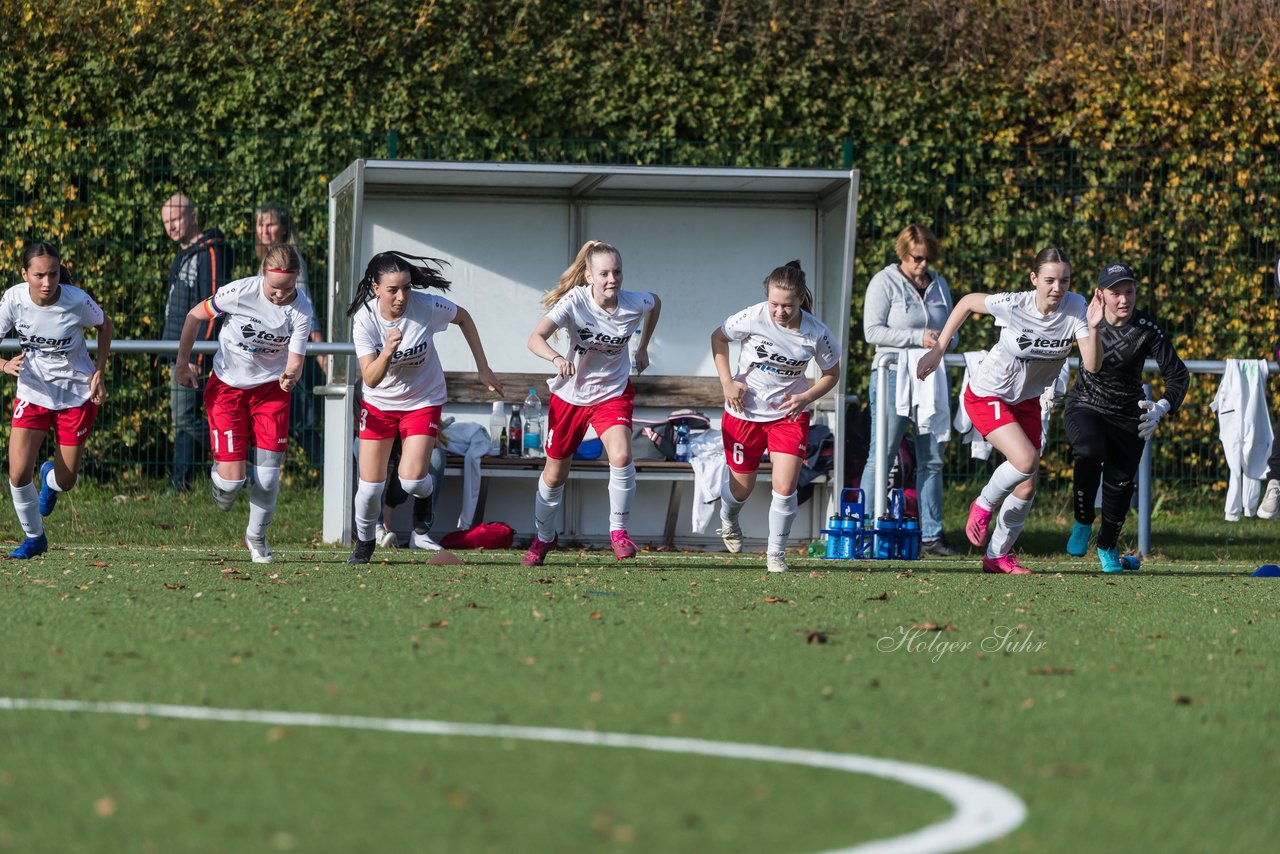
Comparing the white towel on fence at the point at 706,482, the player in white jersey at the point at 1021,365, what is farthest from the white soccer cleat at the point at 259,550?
the player in white jersey at the point at 1021,365

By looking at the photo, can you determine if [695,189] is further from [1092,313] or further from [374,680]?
[374,680]

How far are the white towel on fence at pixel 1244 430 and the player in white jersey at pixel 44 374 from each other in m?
6.72

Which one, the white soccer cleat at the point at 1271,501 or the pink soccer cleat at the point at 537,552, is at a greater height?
the white soccer cleat at the point at 1271,501

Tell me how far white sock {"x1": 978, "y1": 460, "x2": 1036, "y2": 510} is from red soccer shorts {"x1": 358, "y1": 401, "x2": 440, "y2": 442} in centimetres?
307

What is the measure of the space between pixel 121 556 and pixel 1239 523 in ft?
26.4

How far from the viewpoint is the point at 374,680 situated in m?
5.02

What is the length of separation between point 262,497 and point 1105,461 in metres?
4.69

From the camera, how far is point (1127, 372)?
9.73 metres

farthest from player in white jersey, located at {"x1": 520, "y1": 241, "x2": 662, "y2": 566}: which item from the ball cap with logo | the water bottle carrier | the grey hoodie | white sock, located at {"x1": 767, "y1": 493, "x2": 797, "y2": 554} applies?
the ball cap with logo

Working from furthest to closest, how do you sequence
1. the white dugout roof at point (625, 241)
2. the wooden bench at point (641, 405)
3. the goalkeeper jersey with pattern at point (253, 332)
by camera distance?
the white dugout roof at point (625, 241) → the wooden bench at point (641, 405) → the goalkeeper jersey with pattern at point (253, 332)

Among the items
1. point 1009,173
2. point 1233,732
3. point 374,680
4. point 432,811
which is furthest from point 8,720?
point 1009,173

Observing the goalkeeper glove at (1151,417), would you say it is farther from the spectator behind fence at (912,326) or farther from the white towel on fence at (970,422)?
the spectator behind fence at (912,326)

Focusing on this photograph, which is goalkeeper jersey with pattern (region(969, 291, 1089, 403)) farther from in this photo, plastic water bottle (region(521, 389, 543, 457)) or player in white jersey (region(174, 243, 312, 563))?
player in white jersey (region(174, 243, 312, 563))

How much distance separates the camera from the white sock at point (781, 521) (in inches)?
375
